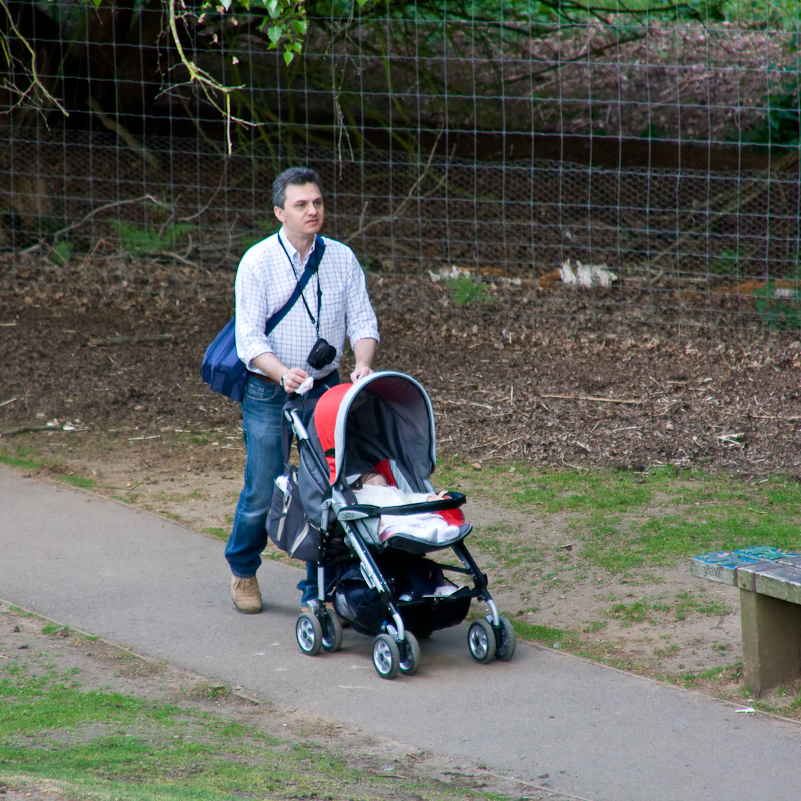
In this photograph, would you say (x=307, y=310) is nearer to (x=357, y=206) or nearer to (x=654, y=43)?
(x=357, y=206)

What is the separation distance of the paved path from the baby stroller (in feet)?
0.51

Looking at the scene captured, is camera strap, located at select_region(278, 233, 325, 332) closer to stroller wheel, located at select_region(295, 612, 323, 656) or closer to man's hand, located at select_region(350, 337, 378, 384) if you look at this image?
man's hand, located at select_region(350, 337, 378, 384)

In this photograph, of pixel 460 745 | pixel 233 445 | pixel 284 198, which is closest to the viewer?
pixel 460 745

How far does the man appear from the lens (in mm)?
4754

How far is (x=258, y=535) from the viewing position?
5.08 m

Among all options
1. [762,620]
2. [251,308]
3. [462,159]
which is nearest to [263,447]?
[251,308]

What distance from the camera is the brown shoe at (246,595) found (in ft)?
17.0

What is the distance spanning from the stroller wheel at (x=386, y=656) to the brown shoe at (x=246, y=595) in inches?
36.0

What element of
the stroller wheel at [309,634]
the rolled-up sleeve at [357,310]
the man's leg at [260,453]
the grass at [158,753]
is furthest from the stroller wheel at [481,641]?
the rolled-up sleeve at [357,310]

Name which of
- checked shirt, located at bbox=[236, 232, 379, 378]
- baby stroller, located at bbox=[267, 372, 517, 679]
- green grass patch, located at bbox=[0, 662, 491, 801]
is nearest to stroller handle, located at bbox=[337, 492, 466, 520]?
baby stroller, located at bbox=[267, 372, 517, 679]

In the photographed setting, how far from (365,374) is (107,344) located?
5.73 metres

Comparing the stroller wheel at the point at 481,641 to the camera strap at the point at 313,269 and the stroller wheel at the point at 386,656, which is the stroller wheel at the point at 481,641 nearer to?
the stroller wheel at the point at 386,656

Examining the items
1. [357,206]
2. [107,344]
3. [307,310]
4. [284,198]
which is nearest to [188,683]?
[307,310]

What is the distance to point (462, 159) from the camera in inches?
514
